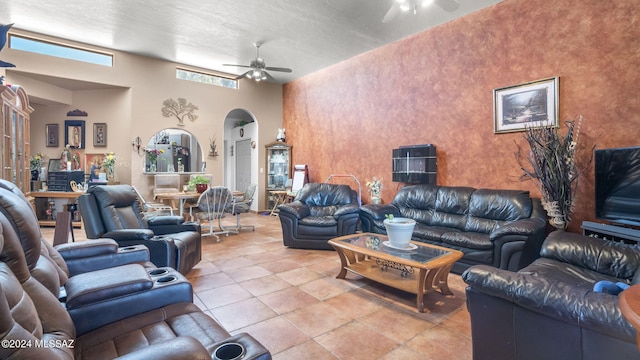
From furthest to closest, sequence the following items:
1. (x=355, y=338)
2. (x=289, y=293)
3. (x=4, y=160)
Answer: (x=4, y=160), (x=289, y=293), (x=355, y=338)

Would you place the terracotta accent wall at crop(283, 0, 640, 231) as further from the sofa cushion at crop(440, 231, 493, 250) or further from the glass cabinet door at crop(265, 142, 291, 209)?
the glass cabinet door at crop(265, 142, 291, 209)

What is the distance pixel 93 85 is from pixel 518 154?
7685 mm

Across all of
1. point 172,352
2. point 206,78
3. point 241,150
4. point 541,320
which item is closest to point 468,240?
point 541,320

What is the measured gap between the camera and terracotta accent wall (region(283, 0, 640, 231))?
322 cm

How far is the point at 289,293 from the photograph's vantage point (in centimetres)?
294

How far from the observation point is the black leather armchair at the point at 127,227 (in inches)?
111

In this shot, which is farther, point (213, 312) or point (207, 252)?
point (207, 252)

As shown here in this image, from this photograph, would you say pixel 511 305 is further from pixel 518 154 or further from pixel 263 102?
pixel 263 102

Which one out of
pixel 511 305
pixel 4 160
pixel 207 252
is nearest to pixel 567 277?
pixel 511 305

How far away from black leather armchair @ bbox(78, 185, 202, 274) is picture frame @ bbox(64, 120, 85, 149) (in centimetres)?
430

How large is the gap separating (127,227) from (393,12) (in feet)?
14.0

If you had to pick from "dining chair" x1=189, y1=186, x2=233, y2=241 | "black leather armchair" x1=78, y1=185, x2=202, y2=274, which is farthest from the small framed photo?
"black leather armchair" x1=78, y1=185, x2=202, y2=274

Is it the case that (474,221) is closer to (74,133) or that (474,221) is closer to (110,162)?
(110,162)

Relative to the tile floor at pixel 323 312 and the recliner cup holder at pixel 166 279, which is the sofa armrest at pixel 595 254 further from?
the recliner cup holder at pixel 166 279
